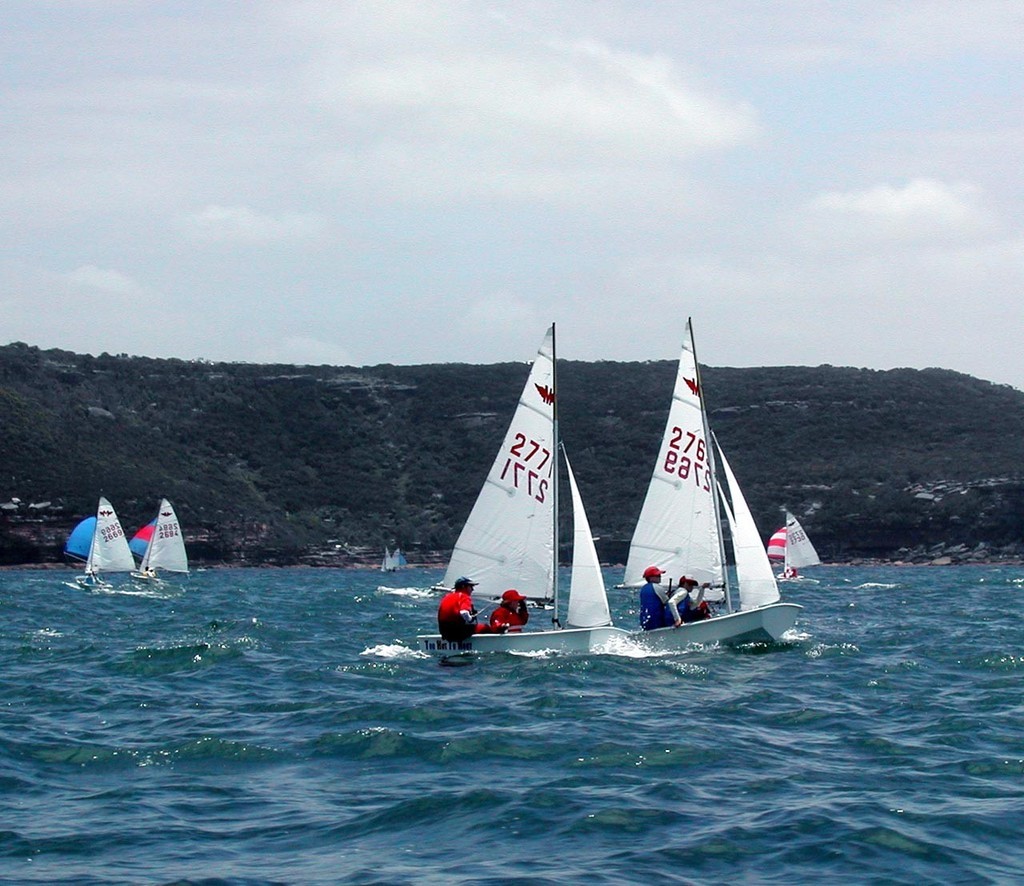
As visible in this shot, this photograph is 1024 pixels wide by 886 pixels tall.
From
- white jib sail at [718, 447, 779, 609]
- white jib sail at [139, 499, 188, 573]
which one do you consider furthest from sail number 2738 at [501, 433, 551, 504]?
white jib sail at [139, 499, 188, 573]

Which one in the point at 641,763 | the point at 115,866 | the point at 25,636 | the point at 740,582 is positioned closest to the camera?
the point at 115,866

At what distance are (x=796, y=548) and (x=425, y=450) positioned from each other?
5290 centimetres

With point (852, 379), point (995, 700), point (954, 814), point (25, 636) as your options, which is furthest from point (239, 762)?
point (852, 379)

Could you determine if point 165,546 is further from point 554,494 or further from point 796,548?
point 554,494

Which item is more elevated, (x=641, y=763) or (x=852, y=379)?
(x=852, y=379)

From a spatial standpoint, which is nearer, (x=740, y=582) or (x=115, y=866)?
(x=115, y=866)

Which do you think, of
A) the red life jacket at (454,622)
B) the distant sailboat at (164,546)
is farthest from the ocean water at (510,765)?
the distant sailboat at (164,546)

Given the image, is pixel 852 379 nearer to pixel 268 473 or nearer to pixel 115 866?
pixel 268 473

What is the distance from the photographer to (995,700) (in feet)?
59.6

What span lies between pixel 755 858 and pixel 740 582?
1463 centimetres

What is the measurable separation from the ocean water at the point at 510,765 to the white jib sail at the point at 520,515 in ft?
6.18

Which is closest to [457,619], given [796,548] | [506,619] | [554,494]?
[506,619]

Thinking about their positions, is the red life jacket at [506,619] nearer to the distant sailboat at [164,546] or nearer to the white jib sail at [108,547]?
the white jib sail at [108,547]

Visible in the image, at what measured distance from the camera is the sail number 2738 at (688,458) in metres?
25.5
